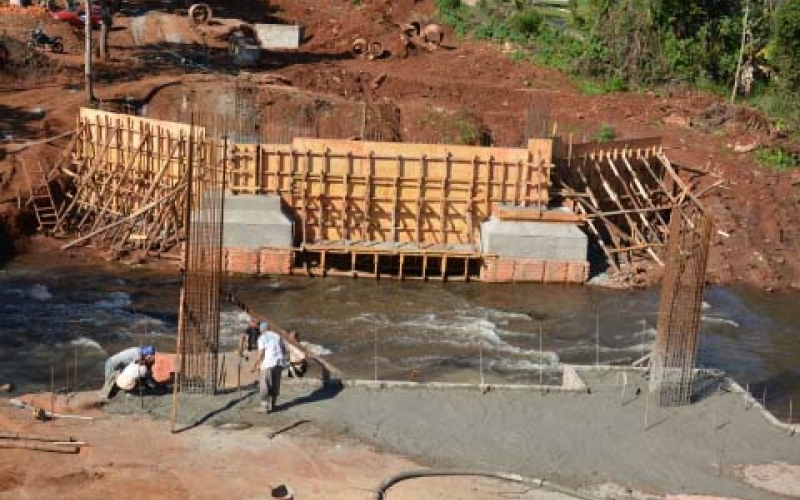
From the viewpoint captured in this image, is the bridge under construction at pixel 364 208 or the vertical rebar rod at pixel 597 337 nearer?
the vertical rebar rod at pixel 597 337

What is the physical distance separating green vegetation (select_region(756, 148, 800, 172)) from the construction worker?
2517 centimetres

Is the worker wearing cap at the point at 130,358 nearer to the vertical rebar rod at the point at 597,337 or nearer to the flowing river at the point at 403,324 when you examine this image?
the flowing river at the point at 403,324

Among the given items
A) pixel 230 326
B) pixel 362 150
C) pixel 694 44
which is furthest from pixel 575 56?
pixel 230 326

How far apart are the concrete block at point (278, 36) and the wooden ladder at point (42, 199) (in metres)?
20.3

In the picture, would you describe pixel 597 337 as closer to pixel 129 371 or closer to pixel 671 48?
pixel 129 371

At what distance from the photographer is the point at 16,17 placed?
4641 centimetres

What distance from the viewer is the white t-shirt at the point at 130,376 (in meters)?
18.3

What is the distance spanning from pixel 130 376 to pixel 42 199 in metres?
15.9

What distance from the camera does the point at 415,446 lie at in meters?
17.3

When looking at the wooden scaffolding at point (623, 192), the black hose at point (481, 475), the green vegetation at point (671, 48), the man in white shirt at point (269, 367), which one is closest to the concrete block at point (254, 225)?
the wooden scaffolding at point (623, 192)

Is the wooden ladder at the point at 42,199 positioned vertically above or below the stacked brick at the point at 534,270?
above

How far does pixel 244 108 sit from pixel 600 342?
52.6 ft

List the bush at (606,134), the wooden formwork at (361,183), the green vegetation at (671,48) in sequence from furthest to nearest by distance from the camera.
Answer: the green vegetation at (671,48) → the bush at (606,134) → the wooden formwork at (361,183)

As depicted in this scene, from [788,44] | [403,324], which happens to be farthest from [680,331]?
[788,44]
